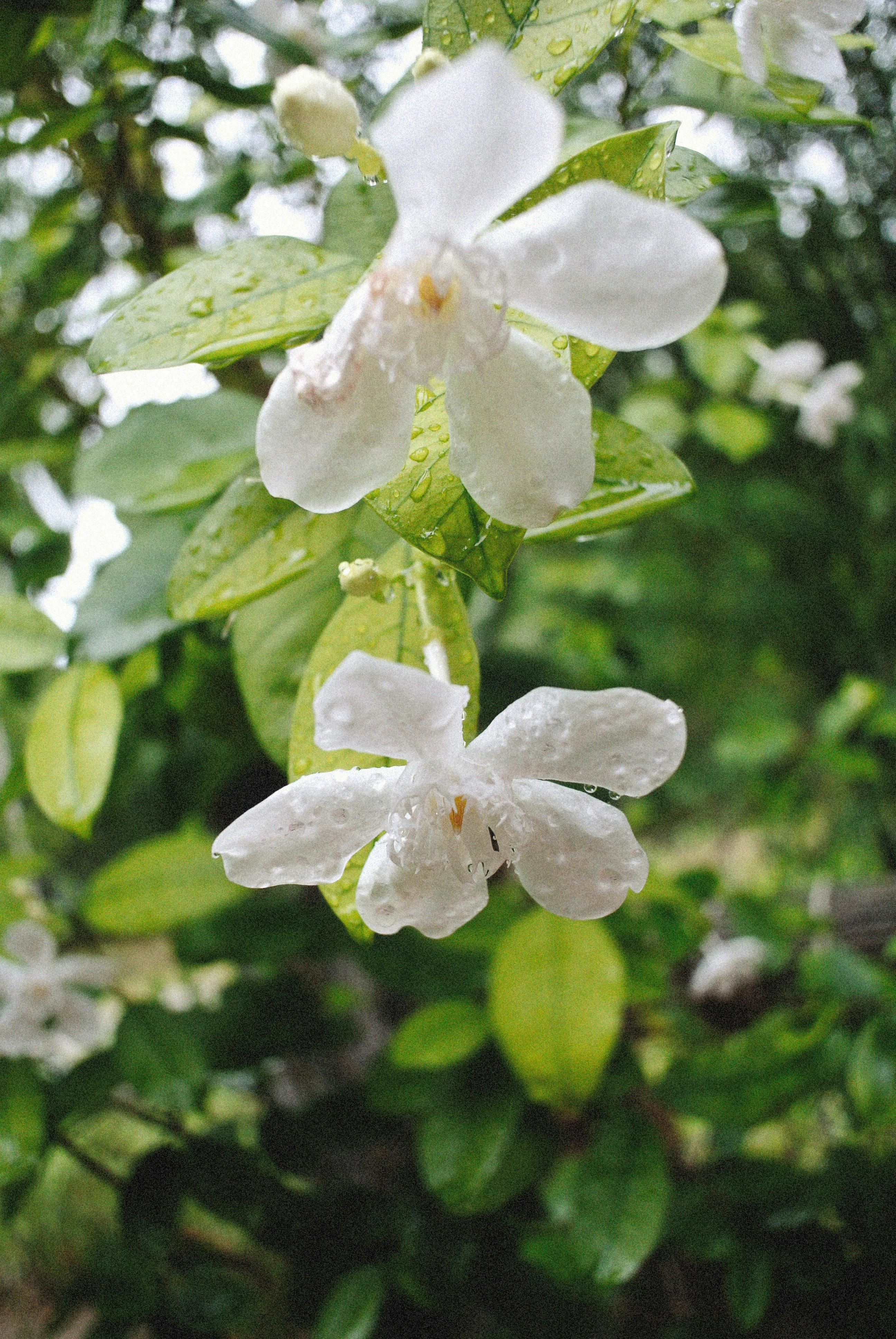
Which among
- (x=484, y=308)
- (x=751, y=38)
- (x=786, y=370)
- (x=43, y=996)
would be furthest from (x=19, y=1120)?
(x=786, y=370)

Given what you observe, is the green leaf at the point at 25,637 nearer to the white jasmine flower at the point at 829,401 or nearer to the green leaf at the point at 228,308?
the green leaf at the point at 228,308

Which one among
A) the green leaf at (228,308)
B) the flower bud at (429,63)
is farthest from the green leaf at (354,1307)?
the flower bud at (429,63)

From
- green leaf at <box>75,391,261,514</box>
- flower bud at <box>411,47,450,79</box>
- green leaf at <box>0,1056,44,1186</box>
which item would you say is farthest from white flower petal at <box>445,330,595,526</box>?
green leaf at <box>0,1056,44,1186</box>

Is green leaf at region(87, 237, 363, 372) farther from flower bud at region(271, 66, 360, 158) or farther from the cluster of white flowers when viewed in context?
the cluster of white flowers

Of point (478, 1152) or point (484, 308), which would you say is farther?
point (478, 1152)

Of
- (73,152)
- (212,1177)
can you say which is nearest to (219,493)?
(73,152)

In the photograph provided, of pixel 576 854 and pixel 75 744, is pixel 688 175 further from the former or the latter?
pixel 75 744
